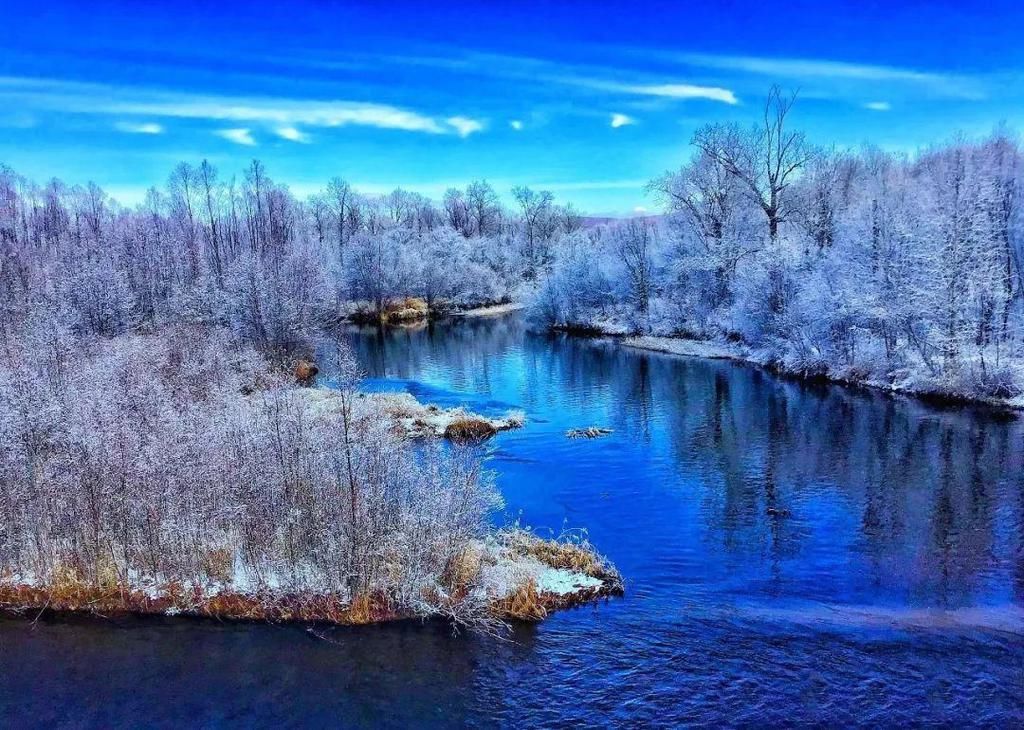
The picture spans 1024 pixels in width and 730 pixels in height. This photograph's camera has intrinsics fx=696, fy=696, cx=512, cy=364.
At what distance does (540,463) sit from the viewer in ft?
75.3

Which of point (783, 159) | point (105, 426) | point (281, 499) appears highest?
point (783, 159)

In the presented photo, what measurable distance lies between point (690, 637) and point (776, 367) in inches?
1242

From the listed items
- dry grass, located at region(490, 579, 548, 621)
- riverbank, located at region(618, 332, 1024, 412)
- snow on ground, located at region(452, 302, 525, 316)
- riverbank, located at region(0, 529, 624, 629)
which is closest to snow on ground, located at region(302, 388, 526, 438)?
riverbank, located at region(0, 529, 624, 629)

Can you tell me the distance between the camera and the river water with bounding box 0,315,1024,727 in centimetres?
1053

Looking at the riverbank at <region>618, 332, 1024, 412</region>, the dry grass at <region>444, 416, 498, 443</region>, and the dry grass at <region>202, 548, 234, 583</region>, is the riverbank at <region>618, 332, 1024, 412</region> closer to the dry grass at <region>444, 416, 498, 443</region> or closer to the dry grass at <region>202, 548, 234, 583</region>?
the dry grass at <region>444, 416, 498, 443</region>

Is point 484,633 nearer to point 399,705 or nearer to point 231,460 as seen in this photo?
point 399,705

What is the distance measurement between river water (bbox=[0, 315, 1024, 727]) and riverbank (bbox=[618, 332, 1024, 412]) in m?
7.51

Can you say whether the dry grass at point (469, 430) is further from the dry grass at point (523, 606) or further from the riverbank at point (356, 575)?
the dry grass at point (523, 606)

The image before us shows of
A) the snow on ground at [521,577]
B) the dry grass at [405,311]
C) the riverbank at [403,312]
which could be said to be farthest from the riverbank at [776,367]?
the dry grass at [405,311]

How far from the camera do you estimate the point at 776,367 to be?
134 ft

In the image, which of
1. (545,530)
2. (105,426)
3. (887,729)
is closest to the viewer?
(887,729)

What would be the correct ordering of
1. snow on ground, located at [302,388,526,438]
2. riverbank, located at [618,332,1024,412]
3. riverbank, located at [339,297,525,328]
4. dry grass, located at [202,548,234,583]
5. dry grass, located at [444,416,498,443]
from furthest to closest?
riverbank, located at [339,297,525,328]
riverbank, located at [618,332,1024,412]
dry grass, located at [444,416,498,443]
snow on ground, located at [302,388,526,438]
dry grass, located at [202,548,234,583]

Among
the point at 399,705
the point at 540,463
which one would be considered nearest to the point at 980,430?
the point at 540,463

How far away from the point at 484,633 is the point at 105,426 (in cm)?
893
